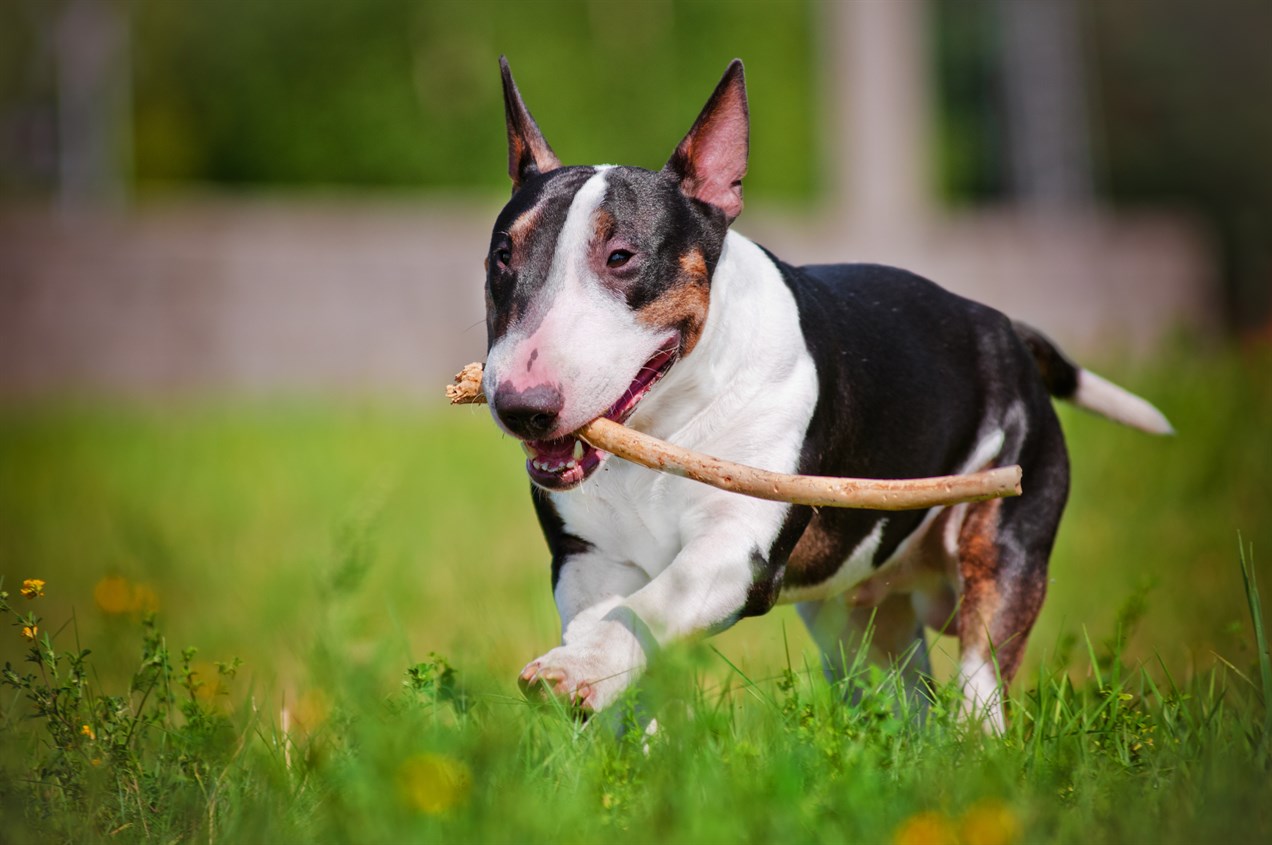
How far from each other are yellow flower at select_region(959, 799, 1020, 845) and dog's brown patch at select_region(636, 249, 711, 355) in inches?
52.2

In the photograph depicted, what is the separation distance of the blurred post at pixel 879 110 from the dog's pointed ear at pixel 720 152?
11.5 m

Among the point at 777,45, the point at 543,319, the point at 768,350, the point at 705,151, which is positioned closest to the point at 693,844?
the point at 543,319

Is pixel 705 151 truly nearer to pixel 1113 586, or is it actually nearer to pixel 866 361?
pixel 866 361

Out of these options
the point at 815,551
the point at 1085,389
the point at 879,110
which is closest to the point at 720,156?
the point at 815,551

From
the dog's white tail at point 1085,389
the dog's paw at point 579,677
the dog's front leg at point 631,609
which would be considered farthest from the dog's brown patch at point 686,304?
the dog's white tail at point 1085,389

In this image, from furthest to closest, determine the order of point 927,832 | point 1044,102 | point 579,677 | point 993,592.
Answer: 1. point 1044,102
2. point 993,592
3. point 579,677
4. point 927,832

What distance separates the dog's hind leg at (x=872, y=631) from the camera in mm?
4586

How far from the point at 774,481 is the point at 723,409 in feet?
1.52

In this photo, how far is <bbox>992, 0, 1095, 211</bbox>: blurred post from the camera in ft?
76.6

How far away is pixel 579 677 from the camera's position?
315 centimetres

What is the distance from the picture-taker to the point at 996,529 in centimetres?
437

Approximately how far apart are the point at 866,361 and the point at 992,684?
961mm

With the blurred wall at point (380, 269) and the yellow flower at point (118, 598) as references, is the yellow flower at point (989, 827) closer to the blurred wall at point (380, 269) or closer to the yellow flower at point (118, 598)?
the yellow flower at point (118, 598)

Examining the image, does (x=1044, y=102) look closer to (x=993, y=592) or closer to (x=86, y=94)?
(x=86, y=94)
